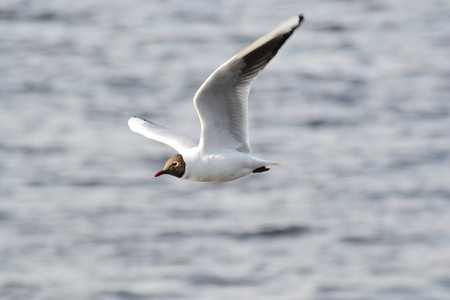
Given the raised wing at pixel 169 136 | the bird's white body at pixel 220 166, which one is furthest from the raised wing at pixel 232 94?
the raised wing at pixel 169 136

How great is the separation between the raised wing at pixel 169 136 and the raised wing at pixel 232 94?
57 centimetres

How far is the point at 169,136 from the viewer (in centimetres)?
900

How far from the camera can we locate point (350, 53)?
22.1 metres

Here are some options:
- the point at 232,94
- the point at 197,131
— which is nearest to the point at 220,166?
the point at 232,94

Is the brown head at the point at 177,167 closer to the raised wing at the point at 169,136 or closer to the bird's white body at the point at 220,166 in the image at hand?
the bird's white body at the point at 220,166

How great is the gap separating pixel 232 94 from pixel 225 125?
348 mm

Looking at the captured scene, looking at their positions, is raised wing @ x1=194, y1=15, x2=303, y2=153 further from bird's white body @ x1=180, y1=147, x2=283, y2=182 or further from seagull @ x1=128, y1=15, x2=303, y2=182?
bird's white body @ x1=180, y1=147, x2=283, y2=182

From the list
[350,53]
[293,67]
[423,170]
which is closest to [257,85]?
[293,67]

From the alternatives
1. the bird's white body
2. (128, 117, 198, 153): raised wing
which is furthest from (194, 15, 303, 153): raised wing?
(128, 117, 198, 153): raised wing

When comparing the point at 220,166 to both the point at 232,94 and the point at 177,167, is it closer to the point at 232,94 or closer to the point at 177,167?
the point at 177,167

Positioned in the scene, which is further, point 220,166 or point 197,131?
point 197,131

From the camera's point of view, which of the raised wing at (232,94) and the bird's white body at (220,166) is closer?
the raised wing at (232,94)

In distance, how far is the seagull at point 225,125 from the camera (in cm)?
762

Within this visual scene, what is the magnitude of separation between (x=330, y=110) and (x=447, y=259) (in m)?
6.01
